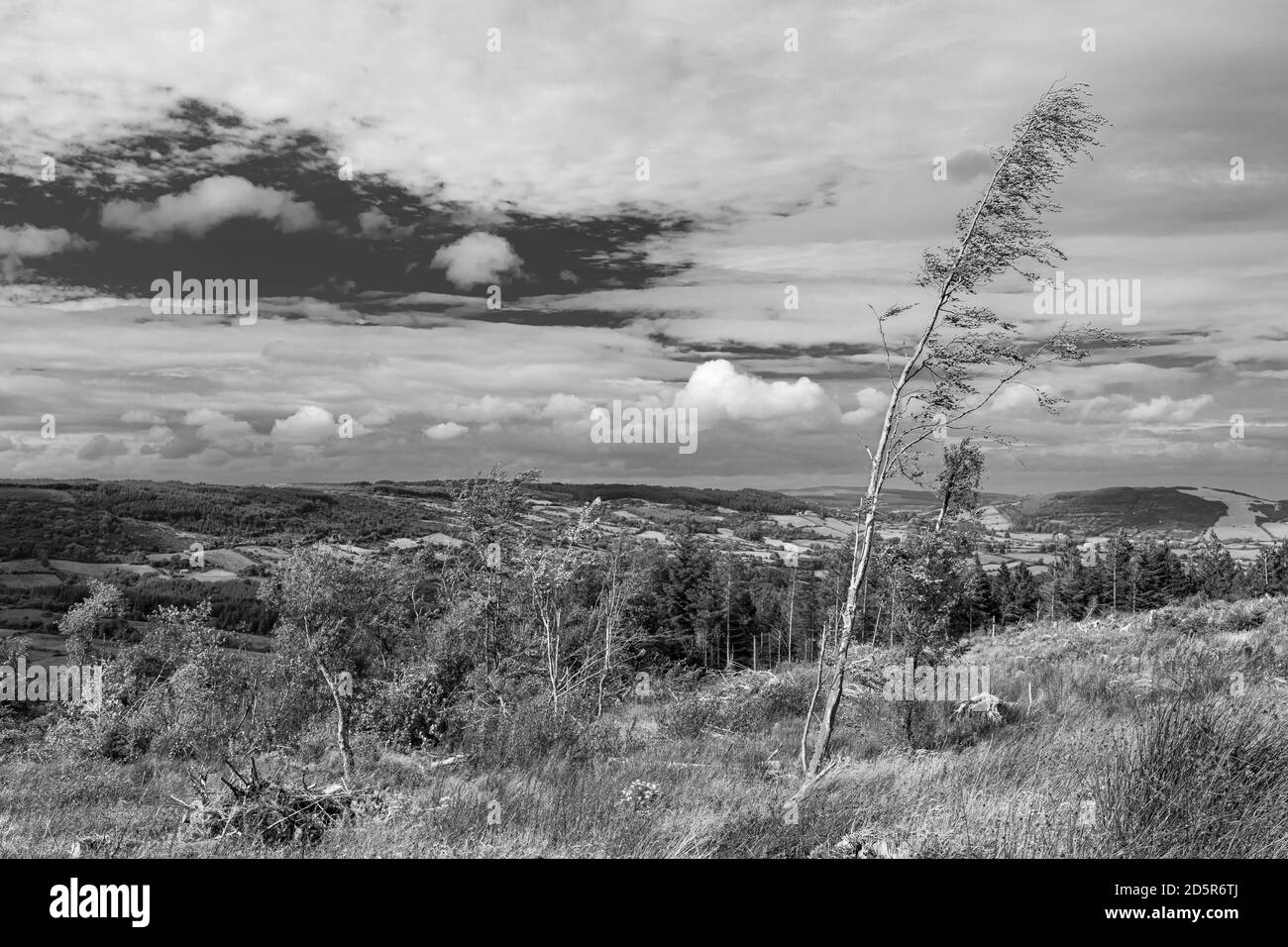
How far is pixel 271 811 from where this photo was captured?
6.77 metres

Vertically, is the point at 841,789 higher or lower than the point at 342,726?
higher

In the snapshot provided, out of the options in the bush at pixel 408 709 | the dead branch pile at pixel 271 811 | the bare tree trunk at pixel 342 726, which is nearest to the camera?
the dead branch pile at pixel 271 811

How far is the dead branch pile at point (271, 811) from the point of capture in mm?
6625

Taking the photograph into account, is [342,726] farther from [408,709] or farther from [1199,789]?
[1199,789]

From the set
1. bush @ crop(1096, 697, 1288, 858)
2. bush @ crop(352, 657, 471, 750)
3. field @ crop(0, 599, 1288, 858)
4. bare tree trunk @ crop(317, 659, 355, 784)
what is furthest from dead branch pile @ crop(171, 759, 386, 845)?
bush @ crop(352, 657, 471, 750)

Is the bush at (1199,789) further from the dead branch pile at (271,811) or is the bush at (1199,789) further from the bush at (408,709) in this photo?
the bush at (408,709)

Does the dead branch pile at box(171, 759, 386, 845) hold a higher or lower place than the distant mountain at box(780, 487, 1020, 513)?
lower

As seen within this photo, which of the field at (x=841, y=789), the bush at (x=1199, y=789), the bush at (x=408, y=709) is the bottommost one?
the bush at (x=408, y=709)

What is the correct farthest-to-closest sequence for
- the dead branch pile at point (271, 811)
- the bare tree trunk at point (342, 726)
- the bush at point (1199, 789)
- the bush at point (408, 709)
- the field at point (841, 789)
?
the bush at point (408, 709) < the bare tree trunk at point (342, 726) < the dead branch pile at point (271, 811) < the field at point (841, 789) < the bush at point (1199, 789)

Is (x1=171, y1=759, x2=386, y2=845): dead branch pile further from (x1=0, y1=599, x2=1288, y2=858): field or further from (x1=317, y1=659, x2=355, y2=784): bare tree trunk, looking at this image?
(x1=317, y1=659, x2=355, y2=784): bare tree trunk

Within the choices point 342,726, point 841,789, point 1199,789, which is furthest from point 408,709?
point 1199,789

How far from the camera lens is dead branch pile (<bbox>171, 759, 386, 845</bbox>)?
662 cm

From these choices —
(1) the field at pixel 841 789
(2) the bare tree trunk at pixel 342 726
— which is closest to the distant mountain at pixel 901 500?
(1) the field at pixel 841 789
